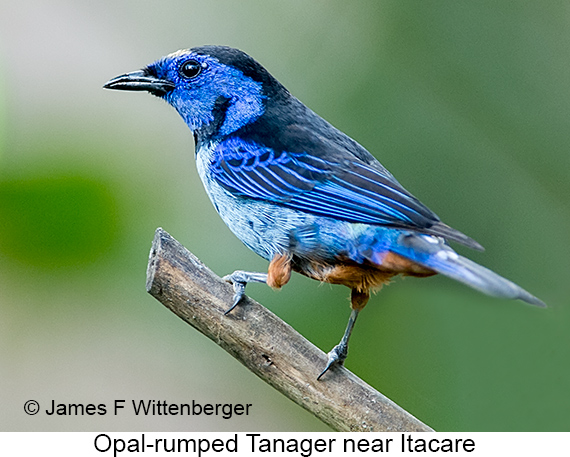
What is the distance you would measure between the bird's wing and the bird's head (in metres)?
0.17

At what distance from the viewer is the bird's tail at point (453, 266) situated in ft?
8.85

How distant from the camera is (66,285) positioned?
13.4ft

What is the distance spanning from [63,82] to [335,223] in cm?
235

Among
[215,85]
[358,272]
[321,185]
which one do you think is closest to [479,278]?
[358,272]

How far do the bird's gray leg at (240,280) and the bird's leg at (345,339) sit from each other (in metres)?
0.47

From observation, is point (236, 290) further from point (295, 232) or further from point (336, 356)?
point (336, 356)

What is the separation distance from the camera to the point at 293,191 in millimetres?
3586

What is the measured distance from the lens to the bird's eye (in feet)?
13.0

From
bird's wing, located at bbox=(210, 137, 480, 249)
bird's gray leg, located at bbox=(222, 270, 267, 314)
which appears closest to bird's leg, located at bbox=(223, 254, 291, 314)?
bird's gray leg, located at bbox=(222, 270, 267, 314)

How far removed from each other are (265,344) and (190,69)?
161 cm

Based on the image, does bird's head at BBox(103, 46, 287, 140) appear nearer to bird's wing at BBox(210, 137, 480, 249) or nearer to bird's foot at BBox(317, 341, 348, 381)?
bird's wing at BBox(210, 137, 480, 249)

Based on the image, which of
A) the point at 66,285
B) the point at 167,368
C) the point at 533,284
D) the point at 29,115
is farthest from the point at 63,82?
the point at 533,284

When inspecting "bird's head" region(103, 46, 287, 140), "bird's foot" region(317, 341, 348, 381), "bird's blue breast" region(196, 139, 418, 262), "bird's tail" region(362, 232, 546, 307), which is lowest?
"bird's foot" region(317, 341, 348, 381)

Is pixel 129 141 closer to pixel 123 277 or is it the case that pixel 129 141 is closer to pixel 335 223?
pixel 123 277
